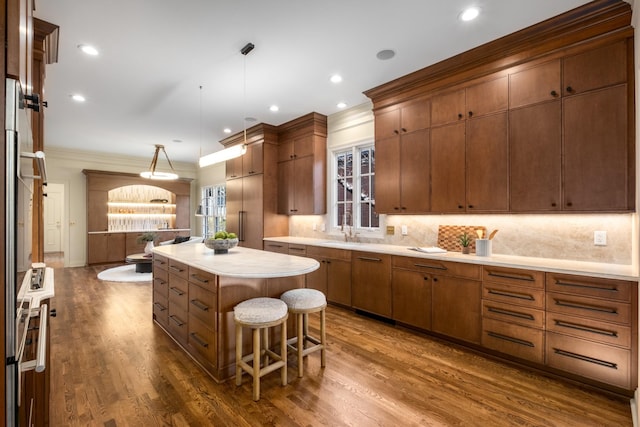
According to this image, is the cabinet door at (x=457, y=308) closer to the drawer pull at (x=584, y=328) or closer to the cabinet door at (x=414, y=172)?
the drawer pull at (x=584, y=328)

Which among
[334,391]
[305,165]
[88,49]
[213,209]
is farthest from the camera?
[213,209]

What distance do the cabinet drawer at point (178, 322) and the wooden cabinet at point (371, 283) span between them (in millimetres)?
2035

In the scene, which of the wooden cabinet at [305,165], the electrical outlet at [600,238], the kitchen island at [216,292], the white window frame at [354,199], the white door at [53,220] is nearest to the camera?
the kitchen island at [216,292]

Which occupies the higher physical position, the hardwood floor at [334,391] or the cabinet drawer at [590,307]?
the cabinet drawer at [590,307]

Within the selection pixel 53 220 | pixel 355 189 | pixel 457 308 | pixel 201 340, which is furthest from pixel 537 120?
pixel 53 220

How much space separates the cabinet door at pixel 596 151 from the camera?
2348 mm

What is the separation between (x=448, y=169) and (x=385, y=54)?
4.56 ft

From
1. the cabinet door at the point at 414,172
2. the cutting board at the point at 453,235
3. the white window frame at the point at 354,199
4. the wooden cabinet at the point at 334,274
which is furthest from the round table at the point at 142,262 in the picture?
the cutting board at the point at 453,235

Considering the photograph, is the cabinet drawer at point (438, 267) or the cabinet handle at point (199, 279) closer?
the cabinet handle at point (199, 279)

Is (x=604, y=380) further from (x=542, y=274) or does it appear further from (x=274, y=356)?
(x=274, y=356)

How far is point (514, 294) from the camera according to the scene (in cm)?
261

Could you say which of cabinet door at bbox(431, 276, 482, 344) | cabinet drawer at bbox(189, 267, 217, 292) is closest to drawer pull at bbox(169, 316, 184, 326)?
cabinet drawer at bbox(189, 267, 217, 292)

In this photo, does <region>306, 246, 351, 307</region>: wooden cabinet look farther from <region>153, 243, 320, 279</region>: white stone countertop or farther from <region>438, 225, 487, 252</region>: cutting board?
<region>153, 243, 320, 279</region>: white stone countertop

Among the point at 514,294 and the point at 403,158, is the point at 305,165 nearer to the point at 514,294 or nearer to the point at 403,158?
the point at 403,158
